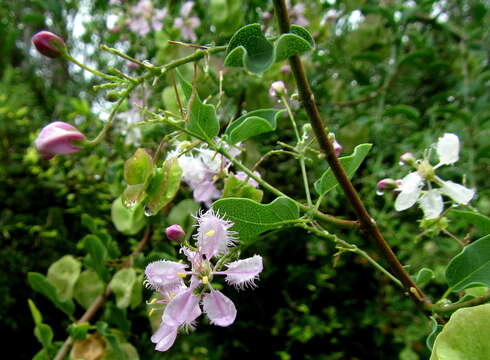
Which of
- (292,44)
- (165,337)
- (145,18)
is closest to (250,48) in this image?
(292,44)

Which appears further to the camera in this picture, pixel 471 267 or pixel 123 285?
pixel 123 285

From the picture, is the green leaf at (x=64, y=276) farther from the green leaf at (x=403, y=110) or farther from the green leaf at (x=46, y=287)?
the green leaf at (x=403, y=110)

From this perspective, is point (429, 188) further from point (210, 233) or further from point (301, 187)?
point (301, 187)

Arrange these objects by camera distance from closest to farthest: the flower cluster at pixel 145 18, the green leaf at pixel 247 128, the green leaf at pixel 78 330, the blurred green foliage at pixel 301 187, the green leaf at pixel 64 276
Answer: the green leaf at pixel 247 128 → the green leaf at pixel 78 330 → the green leaf at pixel 64 276 → the blurred green foliage at pixel 301 187 → the flower cluster at pixel 145 18

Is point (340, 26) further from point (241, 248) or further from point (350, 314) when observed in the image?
point (241, 248)

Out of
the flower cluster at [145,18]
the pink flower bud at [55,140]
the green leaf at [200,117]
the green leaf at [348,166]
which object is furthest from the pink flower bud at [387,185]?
the flower cluster at [145,18]

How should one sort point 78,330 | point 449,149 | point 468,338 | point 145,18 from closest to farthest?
point 468,338
point 449,149
point 78,330
point 145,18
